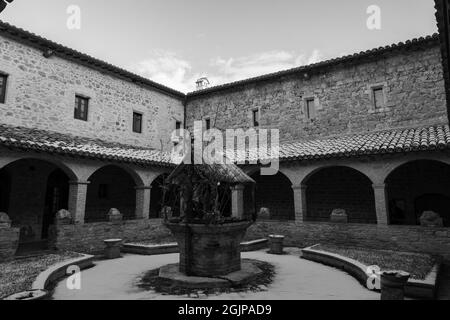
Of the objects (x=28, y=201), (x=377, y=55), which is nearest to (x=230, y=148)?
(x=377, y=55)

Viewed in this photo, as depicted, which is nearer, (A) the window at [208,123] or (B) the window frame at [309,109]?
(B) the window frame at [309,109]

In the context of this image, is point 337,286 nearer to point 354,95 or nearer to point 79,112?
point 354,95

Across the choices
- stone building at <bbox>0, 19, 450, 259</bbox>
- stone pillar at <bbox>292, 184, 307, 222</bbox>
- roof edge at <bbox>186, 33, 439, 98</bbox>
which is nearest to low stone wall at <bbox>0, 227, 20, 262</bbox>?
stone building at <bbox>0, 19, 450, 259</bbox>

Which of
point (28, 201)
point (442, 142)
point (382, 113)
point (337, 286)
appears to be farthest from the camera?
point (382, 113)

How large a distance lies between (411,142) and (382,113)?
3.78 metres

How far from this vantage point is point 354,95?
45.0 ft

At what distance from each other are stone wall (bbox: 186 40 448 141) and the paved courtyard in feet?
26.8

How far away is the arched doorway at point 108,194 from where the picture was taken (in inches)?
528

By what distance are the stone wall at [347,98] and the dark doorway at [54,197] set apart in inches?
308

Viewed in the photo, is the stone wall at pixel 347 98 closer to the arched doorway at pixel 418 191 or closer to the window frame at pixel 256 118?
the window frame at pixel 256 118

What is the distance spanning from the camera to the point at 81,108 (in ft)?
44.4

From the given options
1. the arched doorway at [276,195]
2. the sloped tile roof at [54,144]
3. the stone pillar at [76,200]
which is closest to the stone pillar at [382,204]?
the arched doorway at [276,195]

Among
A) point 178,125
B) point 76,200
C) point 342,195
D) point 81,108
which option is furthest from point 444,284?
point 178,125

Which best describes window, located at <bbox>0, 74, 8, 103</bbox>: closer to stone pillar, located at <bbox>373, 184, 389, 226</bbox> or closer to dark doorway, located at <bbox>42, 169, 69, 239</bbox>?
dark doorway, located at <bbox>42, 169, 69, 239</bbox>
